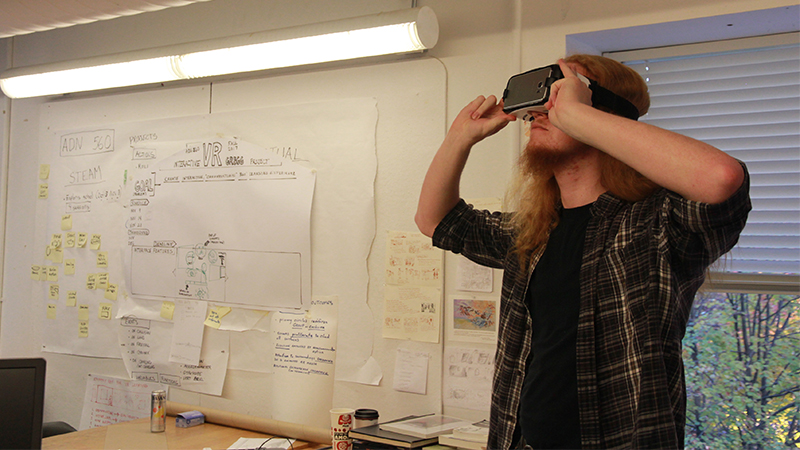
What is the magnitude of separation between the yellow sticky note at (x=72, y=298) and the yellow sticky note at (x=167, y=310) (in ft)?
1.84

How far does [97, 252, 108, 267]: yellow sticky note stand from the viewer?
2.90 m

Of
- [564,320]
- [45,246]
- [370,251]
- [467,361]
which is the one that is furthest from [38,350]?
[564,320]

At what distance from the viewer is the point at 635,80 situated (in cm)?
140

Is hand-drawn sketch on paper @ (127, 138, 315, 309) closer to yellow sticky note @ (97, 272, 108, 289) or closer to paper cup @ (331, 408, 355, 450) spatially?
yellow sticky note @ (97, 272, 108, 289)

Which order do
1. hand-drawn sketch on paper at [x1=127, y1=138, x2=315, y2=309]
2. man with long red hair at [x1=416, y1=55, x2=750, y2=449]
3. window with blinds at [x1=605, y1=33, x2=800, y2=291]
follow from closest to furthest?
1. man with long red hair at [x1=416, y1=55, x2=750, y2=449]
2. window with blinds at [x1=605, y1=33, x2=800, y2=291]
3. hand-drawn sketch on paper at [x1=127, y1=138, x2=315, y2=309]

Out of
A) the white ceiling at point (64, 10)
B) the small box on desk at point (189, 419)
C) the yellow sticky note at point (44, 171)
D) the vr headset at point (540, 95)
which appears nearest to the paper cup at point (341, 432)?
the small box on desk at point (189, 419)

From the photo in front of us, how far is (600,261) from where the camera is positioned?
123 cm

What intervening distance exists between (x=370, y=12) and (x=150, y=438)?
69.7 inches

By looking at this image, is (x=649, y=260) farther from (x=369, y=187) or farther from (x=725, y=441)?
(x=369, y=187)

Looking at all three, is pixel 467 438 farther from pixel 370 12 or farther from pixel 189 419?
pixel 370 12

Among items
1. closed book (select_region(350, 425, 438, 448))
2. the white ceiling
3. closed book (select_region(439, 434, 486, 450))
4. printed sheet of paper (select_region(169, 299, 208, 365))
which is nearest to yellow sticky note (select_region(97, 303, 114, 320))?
printed sheet of paper (select_region(169, 299, 208, 365))

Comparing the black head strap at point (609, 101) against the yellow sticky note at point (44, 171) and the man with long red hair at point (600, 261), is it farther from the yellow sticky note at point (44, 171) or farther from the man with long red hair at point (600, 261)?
the yellow sticky note at point (44, 171)

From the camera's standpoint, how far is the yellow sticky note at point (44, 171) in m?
3.08

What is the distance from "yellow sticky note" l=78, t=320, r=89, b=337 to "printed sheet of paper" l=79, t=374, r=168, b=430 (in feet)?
0.64
